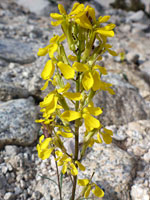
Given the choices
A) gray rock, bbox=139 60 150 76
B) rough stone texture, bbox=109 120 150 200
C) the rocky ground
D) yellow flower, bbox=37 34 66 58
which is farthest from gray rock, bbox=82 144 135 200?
gray rock, bbox=139 60 150 76

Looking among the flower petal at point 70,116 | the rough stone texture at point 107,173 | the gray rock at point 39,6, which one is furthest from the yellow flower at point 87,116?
the gray rock at point 39,6

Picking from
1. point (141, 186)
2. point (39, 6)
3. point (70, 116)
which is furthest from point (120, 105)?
point (39, 6)

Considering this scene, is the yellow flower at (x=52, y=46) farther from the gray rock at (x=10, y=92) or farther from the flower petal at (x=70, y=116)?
the gray rock at (x=10, y=92)

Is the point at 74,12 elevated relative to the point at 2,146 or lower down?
elevated

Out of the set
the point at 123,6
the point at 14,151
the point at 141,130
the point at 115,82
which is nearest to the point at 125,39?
the point at 115,82

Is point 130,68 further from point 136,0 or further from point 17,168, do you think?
point 136,0

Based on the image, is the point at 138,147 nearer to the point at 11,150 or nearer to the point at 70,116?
the point at 11,150
